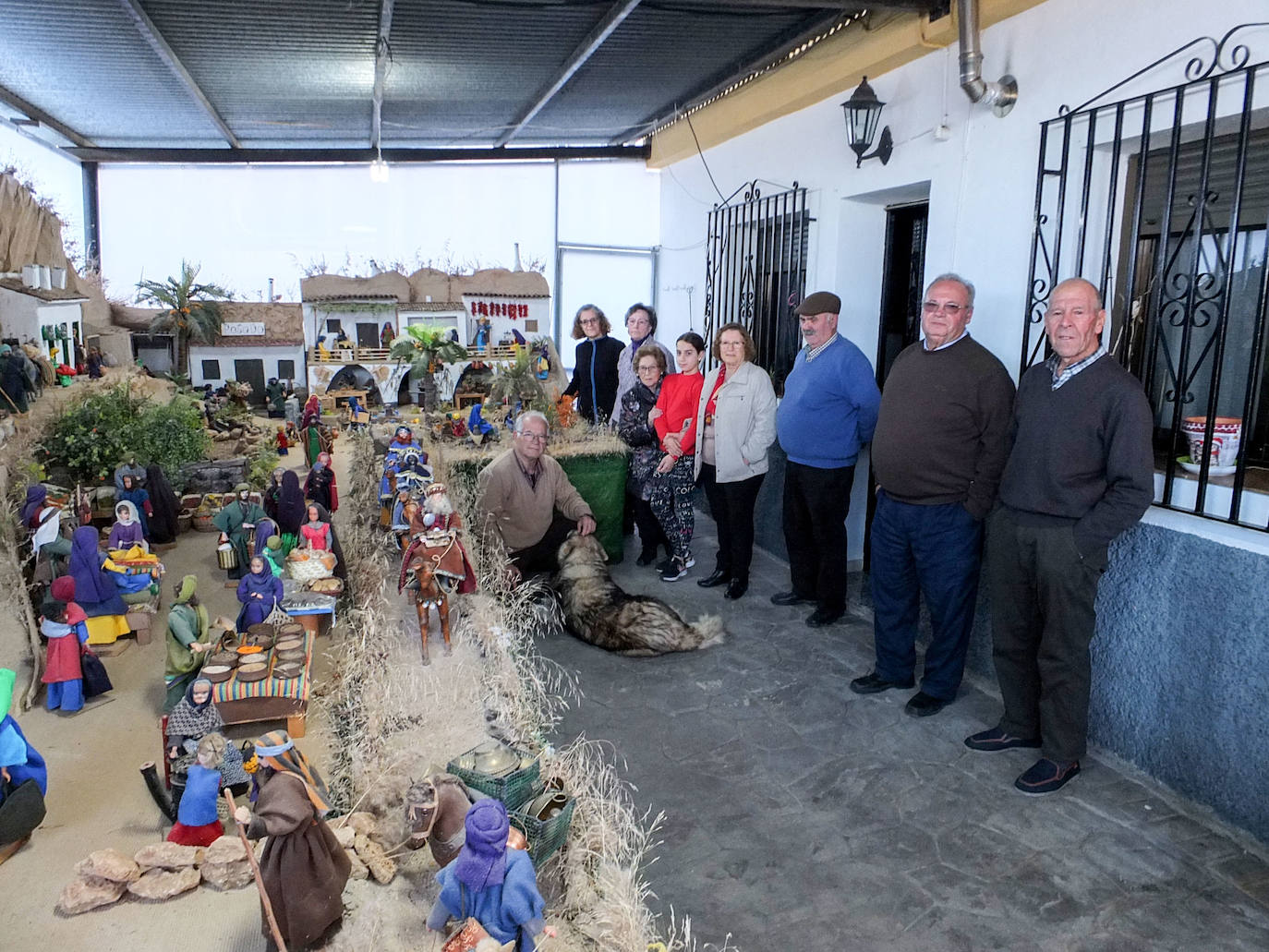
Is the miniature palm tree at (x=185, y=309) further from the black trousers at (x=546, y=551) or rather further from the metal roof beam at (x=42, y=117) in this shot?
the black trousers at (x=546, y=551)

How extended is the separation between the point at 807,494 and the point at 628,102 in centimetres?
541

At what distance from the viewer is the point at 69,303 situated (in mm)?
8375

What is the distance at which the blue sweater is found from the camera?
5387 mm

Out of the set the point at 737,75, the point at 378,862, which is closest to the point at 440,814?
the point at 378,862

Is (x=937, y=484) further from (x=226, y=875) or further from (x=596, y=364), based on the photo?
(x=596, y=364)

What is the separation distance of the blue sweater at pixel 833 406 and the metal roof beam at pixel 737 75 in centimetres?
259

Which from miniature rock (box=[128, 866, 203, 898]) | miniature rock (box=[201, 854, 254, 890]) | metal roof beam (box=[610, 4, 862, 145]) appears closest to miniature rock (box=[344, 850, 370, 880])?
miniature rock (box=[201, 854, 254, 890])

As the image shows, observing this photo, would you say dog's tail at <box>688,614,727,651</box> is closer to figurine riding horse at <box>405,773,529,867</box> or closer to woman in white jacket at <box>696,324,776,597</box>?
woman in white jacket at <box>696,324,776,597</box>

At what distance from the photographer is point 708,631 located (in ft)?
17.9

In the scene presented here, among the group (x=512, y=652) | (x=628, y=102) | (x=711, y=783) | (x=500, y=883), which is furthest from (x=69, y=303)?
(x=500, y=883)

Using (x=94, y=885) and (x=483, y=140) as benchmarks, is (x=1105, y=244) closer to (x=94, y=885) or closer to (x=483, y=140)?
(x=94, y=885)

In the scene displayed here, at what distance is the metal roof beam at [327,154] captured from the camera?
414 inches

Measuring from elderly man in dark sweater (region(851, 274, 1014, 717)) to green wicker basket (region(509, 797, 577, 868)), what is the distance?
8.43 feet

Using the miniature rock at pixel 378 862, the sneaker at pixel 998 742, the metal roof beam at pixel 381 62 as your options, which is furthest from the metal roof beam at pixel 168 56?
the sneaker at pixel 998 742
